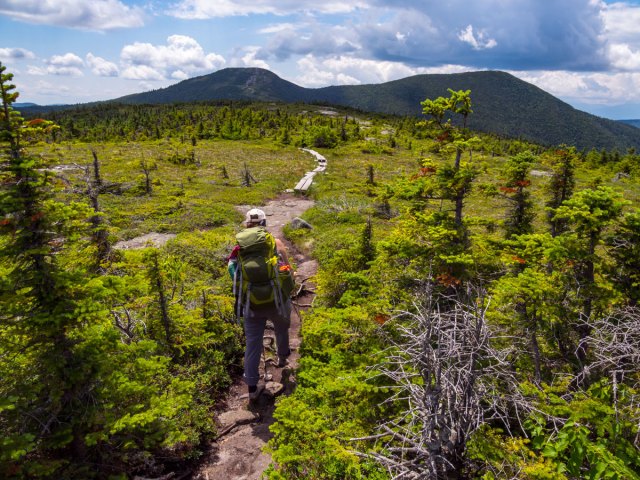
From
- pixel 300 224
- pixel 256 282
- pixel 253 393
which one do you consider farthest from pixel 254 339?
pixel 300 224

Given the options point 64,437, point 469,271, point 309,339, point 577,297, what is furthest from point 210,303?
point 577,297

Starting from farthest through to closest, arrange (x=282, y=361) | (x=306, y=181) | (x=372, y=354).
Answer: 1. (x=306, y=181)
2. (x=282, y=361)
3. (x=372, y=354)

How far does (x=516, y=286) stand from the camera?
520 centimetres

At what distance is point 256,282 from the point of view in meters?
6.19

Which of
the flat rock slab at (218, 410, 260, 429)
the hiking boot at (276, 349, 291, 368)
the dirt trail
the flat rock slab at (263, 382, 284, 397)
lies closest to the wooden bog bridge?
the dirt trail

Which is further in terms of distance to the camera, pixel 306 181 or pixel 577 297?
pixel 306 181

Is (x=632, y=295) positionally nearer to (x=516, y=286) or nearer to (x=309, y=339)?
(x=516, y=286)

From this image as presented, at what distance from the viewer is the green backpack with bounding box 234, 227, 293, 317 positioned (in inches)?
237

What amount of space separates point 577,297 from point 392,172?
35261mm

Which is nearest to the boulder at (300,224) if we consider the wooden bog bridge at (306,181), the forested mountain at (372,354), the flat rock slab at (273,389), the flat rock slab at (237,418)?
the forested mountain at (372,354)

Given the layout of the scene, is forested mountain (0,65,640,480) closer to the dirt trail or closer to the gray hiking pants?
the dirt trail

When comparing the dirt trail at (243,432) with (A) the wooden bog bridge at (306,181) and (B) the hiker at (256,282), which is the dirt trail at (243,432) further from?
(A) the wooden bog bridge at (306,181)

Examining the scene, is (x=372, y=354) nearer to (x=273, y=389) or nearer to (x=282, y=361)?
(x=273, y=389)

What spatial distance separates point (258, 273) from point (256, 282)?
22 centimetres
